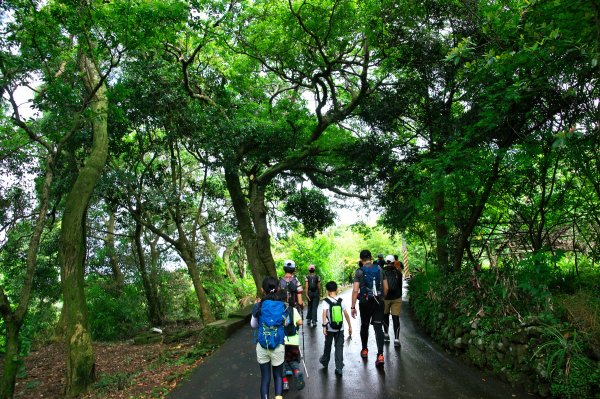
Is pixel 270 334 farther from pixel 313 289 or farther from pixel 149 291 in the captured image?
pixel 149 291

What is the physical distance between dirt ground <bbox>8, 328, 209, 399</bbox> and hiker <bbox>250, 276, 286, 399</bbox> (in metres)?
2.63

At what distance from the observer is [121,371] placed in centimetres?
907

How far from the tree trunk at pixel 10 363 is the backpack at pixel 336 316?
5415 mm

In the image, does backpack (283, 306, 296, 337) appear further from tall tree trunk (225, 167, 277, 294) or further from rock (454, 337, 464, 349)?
tall tree trunk (225, 167, 277, 294)

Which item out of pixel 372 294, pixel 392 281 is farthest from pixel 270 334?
pixel 392 281

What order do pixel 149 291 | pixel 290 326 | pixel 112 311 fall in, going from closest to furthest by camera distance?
pixel 290 326
pixel 112 311
pixel 149 291

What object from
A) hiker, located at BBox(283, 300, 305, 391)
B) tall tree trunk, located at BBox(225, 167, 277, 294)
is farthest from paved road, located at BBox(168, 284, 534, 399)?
tall tree trunk, located at BBox(225, 167, 277, 294)

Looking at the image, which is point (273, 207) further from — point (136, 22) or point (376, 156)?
point (136, 22)

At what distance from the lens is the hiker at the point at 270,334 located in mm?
5121

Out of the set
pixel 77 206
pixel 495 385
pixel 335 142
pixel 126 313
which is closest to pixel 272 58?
pixel 335 142

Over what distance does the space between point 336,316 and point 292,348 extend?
3.11ft

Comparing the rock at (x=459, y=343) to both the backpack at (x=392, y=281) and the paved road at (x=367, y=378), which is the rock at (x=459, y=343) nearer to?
the paved road at (x=367, y=378)

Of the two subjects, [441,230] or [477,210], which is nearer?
[477,210]

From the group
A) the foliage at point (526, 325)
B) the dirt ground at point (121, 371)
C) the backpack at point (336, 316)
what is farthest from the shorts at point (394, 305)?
the dirt ground at point (121, 371)
